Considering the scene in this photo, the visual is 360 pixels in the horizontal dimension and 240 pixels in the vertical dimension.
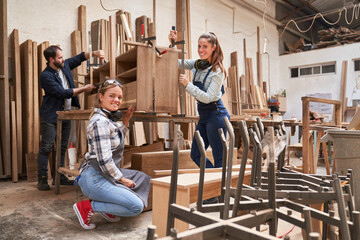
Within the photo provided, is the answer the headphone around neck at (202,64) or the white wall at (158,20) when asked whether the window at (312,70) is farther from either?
the headphone around neck at (202,64)

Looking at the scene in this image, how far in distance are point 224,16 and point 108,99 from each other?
6.84 meters

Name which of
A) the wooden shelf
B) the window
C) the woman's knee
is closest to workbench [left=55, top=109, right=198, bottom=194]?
the wooden shelf

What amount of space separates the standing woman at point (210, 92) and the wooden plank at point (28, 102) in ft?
8.60

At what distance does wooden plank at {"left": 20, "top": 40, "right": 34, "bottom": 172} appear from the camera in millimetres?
4113

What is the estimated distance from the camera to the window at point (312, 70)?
387 inches

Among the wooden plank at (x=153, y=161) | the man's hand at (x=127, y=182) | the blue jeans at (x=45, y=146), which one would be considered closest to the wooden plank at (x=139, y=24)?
the blue jeans at (x=45, y=146)

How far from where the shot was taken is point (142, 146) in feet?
12.1

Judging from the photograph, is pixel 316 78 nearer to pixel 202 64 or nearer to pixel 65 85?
pixel 202 64

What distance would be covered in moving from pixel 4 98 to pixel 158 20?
3589 mm

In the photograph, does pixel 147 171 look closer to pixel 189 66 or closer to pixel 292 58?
pixel 189 66

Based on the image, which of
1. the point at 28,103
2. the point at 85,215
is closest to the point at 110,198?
the point at 85,215

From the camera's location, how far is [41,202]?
2.95m

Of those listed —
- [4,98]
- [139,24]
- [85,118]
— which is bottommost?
[85,118]

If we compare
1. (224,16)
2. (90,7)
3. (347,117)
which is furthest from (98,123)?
(347,117)
